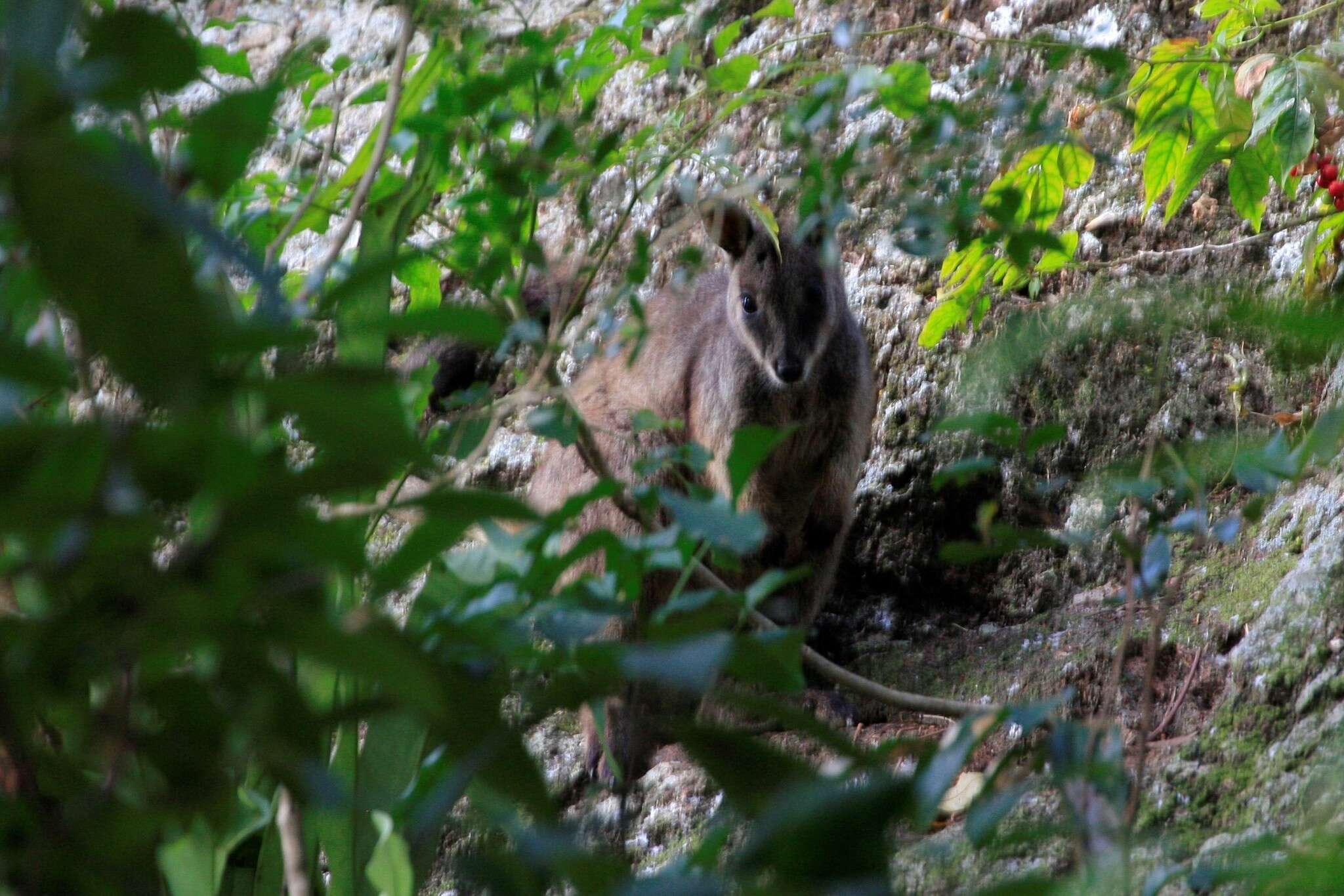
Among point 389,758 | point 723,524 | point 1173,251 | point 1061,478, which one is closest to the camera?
point 723,524

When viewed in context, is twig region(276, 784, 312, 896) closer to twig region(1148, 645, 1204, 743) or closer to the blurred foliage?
the blurred foliage

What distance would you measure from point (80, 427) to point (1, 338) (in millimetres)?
67

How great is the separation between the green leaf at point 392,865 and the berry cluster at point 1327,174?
2.54 meters

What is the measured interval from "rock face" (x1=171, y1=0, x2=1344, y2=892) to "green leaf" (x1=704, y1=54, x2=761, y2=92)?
0.34 feet

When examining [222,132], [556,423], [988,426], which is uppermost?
[222,132]

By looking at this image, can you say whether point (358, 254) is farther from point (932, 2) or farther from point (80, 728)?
point (932, 2)

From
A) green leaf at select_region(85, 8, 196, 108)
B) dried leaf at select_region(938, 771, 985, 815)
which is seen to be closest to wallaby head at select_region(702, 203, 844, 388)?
dried leaf at select_region(938, 771, 985, 815)

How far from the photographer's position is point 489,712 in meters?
0.80

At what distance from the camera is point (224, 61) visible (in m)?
2.06

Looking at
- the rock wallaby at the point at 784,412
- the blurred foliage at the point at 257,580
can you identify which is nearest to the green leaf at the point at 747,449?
the blurred foliage at the point at 257,580

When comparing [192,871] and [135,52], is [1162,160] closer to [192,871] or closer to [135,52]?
[192,871]

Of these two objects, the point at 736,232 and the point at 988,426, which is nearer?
the point at 988,426

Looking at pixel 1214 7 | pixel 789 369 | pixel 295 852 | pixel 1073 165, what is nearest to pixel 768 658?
pixel 295 852

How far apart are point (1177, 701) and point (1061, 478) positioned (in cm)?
54
